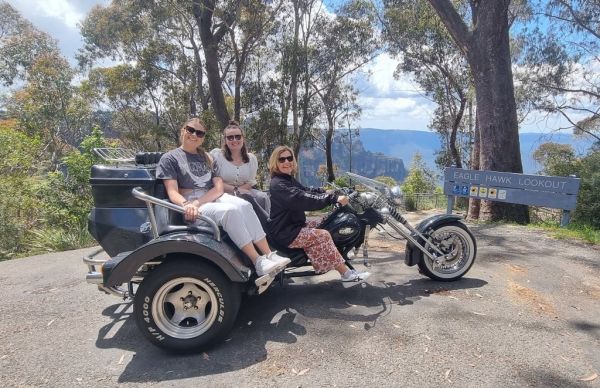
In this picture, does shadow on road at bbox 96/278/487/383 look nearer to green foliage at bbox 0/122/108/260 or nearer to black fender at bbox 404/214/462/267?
black fender at bbox 404/214/462/267

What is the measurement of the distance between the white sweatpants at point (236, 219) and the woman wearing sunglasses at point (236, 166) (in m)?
0.97

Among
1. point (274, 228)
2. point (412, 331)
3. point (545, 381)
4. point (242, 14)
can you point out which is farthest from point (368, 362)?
point (242, 14)

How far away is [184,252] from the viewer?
301cm

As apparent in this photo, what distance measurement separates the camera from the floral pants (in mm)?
3623

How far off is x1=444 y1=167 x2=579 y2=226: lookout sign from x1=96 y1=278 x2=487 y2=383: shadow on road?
414 cm

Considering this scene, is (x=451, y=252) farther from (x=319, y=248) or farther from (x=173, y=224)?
(x=173, y=224)

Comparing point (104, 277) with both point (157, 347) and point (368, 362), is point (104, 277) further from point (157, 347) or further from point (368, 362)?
point (368, 362)

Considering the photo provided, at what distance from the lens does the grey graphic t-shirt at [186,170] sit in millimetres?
3566

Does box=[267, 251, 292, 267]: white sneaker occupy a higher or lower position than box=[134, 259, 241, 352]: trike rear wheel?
higher

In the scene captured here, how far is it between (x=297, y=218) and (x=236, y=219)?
26.8 inches

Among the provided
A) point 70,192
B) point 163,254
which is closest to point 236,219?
point 163,254

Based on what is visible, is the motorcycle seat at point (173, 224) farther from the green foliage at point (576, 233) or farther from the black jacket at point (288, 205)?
the green foliage at point (576, 233)

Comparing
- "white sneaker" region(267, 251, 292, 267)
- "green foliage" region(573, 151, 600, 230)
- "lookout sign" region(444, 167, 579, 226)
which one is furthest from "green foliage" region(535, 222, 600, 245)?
"white sneaker" region(267, 251, 292, 267)

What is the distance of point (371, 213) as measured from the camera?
3896 millimetres
